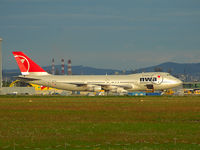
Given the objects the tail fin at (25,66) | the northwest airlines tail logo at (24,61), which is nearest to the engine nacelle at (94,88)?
the tail fin at (25,66)

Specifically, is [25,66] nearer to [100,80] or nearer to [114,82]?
[100,80]

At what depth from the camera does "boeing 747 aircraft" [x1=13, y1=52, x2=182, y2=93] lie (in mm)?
111812

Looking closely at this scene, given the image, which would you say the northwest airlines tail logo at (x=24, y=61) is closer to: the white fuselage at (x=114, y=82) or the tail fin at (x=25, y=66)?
the tail fin at (x=25, y=66)

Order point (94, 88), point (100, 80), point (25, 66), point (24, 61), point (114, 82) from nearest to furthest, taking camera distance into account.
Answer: point (114, 82) < point (94, 88) < point (100, 80) < point (25, 66) < point (24, 61)

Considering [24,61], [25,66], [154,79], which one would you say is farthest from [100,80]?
[24,61]

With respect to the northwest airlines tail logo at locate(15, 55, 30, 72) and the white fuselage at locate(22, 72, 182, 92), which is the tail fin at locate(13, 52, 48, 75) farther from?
the white fuselage at locate(22, 72, 182, 92)

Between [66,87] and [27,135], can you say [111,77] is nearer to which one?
[66,87]

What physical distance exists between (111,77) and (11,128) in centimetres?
8383

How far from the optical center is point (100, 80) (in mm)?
114688

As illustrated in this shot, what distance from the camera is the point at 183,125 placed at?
33375 mm

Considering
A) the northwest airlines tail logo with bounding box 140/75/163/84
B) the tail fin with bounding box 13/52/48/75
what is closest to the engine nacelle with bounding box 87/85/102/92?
the northwest airlines tail logo with bounding box 140/75/163/84

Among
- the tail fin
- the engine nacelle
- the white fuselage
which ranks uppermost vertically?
the tail fin

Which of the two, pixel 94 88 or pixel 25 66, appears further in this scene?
pixel 25 66

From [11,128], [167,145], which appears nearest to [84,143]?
[167,145]
